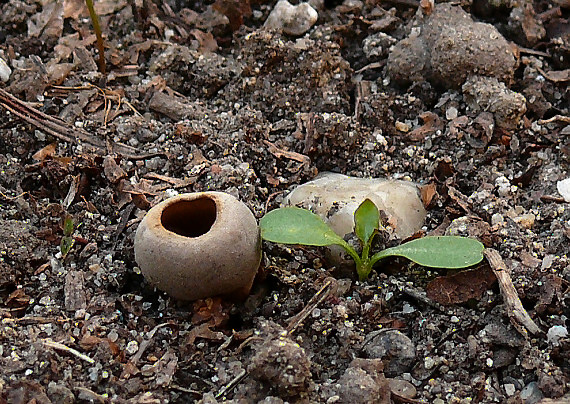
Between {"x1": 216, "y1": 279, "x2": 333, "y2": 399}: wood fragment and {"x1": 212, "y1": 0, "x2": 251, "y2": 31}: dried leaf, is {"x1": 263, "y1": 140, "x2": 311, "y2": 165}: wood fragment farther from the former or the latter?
{"x1": 212, "y1": 0, "x2": 251, "y2": 31}: dried leaf

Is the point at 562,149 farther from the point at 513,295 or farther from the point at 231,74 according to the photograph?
the point at 231,74

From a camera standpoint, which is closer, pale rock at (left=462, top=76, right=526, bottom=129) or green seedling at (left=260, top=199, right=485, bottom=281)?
green seedling at (left=260, top=199, right=485, bottom=281)

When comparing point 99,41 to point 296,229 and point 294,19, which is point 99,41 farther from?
point 296,229

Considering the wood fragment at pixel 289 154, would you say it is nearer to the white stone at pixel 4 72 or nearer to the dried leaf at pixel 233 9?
the dried leaf at pixel 233 9

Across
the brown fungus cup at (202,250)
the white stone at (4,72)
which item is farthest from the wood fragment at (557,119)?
the white stone at (4,72)

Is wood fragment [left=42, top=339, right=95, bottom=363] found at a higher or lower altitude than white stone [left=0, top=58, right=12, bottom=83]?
lower

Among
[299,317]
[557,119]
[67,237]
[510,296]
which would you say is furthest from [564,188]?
[67,237]

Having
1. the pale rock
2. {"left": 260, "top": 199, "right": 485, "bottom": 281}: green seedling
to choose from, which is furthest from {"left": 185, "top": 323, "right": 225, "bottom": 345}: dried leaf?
the pale rock
